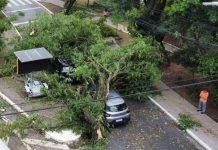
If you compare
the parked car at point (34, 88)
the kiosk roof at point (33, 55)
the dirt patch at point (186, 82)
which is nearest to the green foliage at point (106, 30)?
the dirt patch at point (186, 82)

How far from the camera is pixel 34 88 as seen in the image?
94.8 ft

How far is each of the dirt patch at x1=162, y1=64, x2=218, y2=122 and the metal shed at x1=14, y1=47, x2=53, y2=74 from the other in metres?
8.61

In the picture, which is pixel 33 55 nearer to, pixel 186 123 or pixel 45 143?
pixel 45 143

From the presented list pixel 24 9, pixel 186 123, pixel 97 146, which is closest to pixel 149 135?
pixel 186 123

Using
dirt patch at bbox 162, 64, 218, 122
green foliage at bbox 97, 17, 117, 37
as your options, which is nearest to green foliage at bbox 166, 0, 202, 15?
Result: dirt patch at bbox 162, 64, 218, 122

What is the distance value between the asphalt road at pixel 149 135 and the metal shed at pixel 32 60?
6374 millimetres

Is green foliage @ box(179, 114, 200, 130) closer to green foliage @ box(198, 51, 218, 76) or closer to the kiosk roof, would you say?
green foliage @ box(198, 51, 218, 76)

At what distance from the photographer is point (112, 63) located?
87.3 feet

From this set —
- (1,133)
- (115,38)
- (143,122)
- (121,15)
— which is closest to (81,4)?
(115,38)

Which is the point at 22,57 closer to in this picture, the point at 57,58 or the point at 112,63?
the point at 57,58

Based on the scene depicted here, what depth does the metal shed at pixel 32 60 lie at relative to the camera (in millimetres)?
28438

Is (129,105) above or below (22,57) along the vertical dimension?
below

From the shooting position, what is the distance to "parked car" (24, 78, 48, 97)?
2874cm

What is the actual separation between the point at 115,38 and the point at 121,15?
826cm
